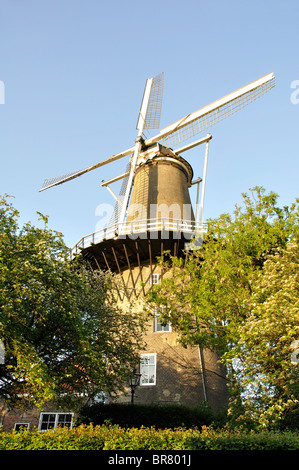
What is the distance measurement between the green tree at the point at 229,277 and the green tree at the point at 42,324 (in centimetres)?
377

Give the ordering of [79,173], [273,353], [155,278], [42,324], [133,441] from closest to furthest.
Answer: [133,441], [273,353], [42,324], [155,278], [79,173]

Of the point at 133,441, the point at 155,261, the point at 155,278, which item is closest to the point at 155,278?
the point at 155,278

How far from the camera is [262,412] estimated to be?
11.0 metres

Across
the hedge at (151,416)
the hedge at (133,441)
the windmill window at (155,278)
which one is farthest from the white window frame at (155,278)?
the hedge at (133,441)

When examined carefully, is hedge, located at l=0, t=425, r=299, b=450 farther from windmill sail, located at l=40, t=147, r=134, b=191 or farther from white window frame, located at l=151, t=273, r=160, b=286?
windmill sail, located at l=40, t=147, r=134, b=191

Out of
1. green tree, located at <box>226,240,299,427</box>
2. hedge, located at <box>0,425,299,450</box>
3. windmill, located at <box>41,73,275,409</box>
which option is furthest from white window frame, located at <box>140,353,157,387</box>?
hedge, located at <box>0,425,299,450</box>

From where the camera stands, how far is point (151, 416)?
15.6m

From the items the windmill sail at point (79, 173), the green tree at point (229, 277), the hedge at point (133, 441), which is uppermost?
the windmill sail at point (79, 173)

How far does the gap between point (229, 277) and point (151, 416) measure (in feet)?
23.7

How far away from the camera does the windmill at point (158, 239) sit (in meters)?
18.5

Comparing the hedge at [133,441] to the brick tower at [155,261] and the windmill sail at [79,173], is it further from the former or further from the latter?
the windmill sail at [79,173]

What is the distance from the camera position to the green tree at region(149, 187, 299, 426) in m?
13.7

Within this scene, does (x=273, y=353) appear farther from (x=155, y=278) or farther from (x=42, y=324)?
(x=155, y=278)

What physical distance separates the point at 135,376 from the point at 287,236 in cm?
945
